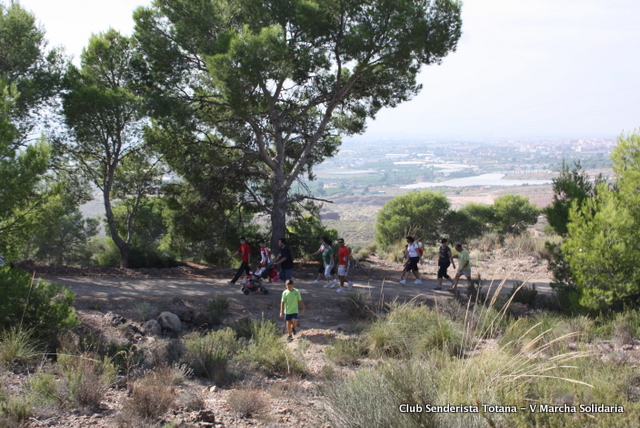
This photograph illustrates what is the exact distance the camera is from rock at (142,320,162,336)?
9258 millimetres

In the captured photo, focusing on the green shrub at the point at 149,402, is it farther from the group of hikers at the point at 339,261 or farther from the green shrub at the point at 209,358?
the group of hikers at the point at 339,261

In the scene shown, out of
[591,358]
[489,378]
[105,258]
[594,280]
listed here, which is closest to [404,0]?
[594,280]

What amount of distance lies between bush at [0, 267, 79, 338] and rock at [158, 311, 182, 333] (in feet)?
7.58

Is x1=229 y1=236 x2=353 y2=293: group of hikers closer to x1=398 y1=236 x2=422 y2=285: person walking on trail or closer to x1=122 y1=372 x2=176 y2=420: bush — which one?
x1=398 y1=236 x2=422 y2=285: person walking on trail

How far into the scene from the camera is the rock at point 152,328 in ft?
30.4

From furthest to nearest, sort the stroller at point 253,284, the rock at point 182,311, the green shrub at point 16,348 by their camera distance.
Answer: the stroller at point 253,284
the rock at point 182,311
the green shrub at point 16,348

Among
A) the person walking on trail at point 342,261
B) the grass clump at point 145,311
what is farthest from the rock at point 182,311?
the person walking on trail at point 342,261

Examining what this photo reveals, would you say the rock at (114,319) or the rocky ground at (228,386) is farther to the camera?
the rock at (114,319)

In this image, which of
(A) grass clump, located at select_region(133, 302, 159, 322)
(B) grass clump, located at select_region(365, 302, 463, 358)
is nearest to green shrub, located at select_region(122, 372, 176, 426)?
(B) grass clump, located at select_region(365, 302, 463, 358)

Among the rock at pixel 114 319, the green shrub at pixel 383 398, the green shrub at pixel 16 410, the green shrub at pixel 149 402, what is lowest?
the rock at pixel 114 319

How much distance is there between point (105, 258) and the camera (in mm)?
22078

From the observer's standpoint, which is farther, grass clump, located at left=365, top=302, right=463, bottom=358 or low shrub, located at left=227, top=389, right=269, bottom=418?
grass clump, located at left=365, top=302, right=463, bottom=358

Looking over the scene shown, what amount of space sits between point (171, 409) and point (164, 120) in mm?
11636

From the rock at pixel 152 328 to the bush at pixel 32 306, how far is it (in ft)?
6.16
